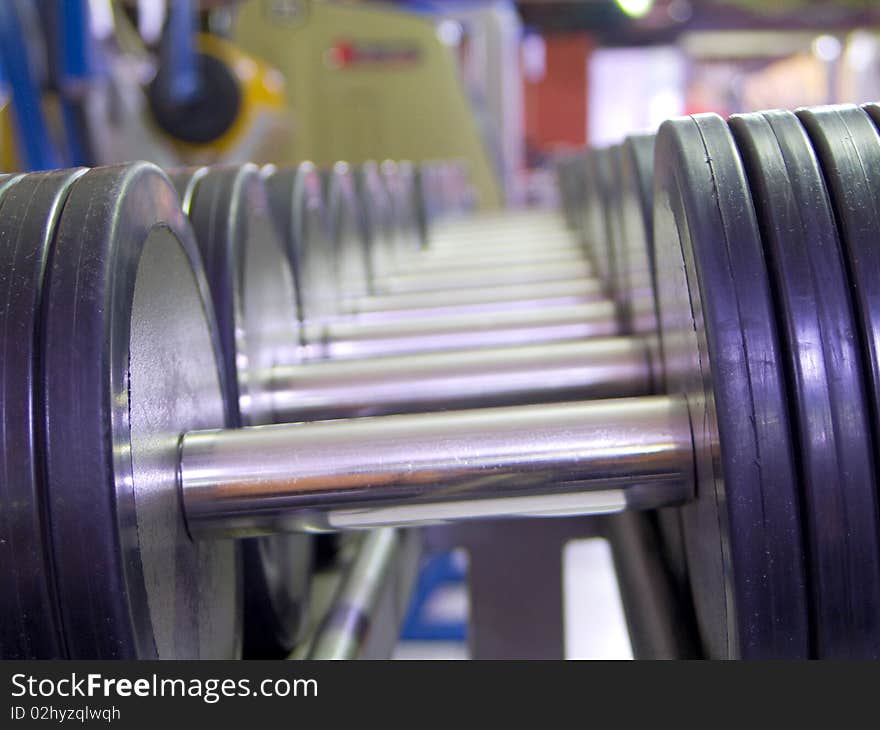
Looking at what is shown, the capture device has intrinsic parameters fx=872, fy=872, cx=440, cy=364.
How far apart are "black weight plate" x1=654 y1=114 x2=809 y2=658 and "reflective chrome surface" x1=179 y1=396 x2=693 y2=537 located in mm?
41

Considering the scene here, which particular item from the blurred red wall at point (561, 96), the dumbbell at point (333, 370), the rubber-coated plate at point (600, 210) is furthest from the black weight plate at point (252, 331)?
the blurred red wall at point (561, 96)

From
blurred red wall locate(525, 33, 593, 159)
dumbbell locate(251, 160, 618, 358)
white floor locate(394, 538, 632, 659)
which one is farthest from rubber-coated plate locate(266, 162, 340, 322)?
blurred red wall locate(525, 33, 593, 159)

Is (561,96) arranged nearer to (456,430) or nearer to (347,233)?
(347,233)

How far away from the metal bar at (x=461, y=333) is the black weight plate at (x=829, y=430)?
46 centimetres

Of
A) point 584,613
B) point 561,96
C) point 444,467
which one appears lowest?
point 584,613

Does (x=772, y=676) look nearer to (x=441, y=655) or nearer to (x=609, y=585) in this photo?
(x=441, y=655)

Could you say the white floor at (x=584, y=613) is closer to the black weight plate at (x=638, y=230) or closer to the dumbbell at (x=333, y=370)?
the black weight plate at (x=638, y=230)

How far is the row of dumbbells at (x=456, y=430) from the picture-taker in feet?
1.26

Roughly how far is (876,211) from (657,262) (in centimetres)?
21

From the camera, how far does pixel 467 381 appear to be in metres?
0.68

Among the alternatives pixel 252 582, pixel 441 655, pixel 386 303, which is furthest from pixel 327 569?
pixel 441 655

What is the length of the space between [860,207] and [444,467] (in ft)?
0.81

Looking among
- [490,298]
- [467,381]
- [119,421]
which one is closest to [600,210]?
[490,298]

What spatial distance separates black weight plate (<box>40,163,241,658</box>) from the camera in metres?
0.38
